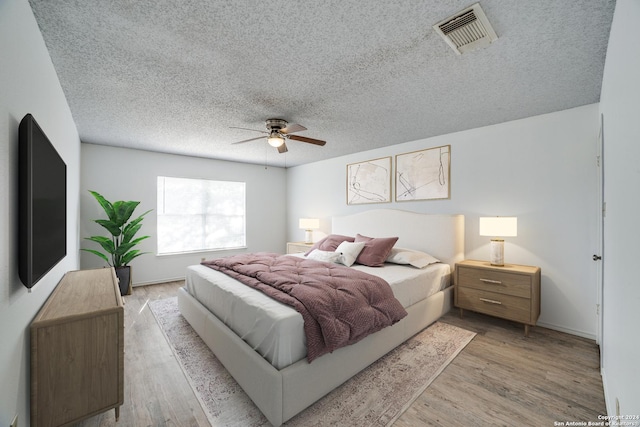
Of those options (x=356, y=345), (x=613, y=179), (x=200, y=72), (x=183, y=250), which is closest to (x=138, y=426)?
(x=356, y=345)

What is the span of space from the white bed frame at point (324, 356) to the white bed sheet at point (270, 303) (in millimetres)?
64

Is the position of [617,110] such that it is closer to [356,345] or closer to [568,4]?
[568,4]

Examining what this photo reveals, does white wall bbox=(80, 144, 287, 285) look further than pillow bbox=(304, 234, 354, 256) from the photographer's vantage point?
Yes

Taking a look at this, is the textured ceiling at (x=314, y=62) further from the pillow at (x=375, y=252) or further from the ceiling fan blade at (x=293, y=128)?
the pillow at (x=375, y=252)

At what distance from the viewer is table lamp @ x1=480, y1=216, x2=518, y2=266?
2.92 m

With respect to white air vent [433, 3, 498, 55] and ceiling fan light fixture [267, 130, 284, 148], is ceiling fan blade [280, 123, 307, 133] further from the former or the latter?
white air vent [433, 3, 498, 55]

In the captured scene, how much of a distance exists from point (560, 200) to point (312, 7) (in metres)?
3.18

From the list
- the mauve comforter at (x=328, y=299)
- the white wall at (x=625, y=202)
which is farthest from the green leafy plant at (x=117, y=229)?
the white wall at (x=625, y=202)

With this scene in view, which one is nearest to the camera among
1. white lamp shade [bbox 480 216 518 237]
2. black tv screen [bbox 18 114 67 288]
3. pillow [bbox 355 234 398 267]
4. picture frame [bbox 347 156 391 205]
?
black tv screen [bbox 18 114 67 288]

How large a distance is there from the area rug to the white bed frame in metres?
0.07

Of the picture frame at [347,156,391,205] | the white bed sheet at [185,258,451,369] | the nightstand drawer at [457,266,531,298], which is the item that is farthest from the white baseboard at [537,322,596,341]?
the picture frame at [347,156,391,205]

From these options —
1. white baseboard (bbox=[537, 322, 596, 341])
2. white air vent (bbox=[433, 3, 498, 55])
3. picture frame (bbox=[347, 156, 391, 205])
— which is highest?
white air vent (bbox=[433, 3, 498, 55])

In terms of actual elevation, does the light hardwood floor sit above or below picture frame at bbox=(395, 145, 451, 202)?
below

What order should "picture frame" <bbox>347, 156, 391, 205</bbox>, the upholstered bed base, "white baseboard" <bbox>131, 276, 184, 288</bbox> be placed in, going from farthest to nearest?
"white baseboard" <bbox>131, 276, 184, 288</bbox>, "picture frame" <bbox>347, 156, 391, 205</bbox>, the upholstered bed base
